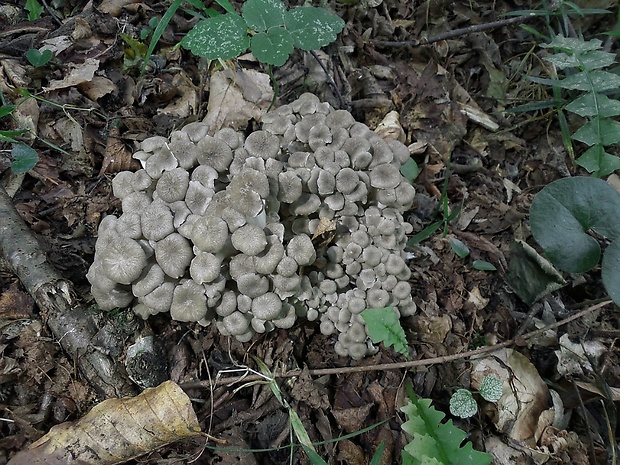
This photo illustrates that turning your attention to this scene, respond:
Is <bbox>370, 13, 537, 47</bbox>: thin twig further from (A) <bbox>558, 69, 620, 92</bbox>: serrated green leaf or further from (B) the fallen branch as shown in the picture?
(B) the fallen branch

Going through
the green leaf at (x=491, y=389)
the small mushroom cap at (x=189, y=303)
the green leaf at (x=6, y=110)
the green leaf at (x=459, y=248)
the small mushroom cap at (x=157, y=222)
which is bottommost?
the green leaf at (x=491, y=389)

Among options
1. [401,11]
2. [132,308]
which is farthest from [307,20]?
[132,308]

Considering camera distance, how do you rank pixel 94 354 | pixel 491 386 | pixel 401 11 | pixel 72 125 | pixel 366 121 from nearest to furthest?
pixel 94 354
pixel 491 386
pixel 72 125
pixel 366 121
pixel 401 11

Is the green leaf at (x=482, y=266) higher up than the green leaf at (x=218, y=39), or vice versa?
the green leaf at (x=218, y=39)

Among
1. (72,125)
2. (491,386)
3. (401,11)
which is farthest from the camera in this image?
(401,11)

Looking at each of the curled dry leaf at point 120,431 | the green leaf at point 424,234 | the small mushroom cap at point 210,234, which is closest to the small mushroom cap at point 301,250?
the small mushroom cap at point 210,234

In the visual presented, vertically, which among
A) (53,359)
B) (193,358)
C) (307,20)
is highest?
(307,20)

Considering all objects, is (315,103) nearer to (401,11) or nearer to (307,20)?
(307,20)

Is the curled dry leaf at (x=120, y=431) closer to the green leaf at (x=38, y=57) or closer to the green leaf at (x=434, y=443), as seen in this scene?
the green leaf at (x=434, y=443)
